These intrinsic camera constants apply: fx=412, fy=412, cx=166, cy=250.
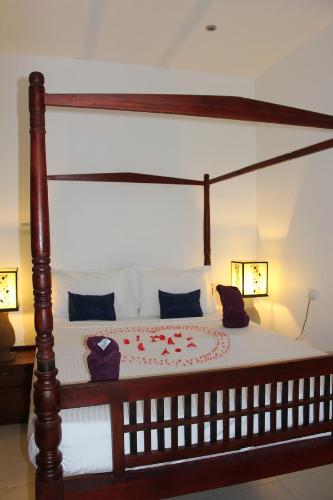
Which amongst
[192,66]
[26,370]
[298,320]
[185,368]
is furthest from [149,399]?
[192,66]

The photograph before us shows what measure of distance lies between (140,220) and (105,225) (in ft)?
1.00

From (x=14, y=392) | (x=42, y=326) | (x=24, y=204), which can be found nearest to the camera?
(x=42, y=326)

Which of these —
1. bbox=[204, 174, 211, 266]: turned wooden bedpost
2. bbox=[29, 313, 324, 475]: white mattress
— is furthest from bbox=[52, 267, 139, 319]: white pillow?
bbox=[204, 174, 211, 266]: turned wooden bedpost

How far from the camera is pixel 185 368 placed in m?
1.96

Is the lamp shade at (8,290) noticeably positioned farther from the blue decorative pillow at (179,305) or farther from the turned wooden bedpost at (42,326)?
the turned wooden bedpost at (42,326)

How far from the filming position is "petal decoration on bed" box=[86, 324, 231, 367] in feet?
6.94

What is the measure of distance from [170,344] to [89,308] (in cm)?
79

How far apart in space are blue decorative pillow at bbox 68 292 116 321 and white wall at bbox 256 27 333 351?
1.46m

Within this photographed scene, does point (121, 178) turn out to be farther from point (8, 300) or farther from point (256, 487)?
point (256, 487)

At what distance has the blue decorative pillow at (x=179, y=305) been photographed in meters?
3.08

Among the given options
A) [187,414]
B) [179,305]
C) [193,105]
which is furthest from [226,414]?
[179,305]

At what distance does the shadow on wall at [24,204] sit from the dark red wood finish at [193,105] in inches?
77.3

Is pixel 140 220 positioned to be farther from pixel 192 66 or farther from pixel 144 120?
pixel 192 66

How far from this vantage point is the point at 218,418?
1526 millimetres
